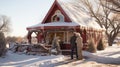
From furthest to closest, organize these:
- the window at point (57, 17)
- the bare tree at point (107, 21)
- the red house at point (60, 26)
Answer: the bare tree at point (107, 21)
the window at point (57, 17)
the red house at point (60, 26)

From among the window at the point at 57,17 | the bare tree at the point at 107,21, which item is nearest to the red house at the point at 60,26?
the window at the point at 57,17

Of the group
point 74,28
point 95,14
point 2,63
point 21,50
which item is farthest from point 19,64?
point 95,14

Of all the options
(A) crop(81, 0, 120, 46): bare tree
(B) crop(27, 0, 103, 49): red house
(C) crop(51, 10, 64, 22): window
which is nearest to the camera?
(B) crop(27, 0, 103, 49): red house

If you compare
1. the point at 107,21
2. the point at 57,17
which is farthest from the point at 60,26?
the point at 107,21

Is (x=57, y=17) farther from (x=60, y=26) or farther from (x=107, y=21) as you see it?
(x=107, y=21)

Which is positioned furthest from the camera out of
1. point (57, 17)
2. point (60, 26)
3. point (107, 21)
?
point (107, 21)

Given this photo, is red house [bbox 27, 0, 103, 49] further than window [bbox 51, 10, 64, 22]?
No

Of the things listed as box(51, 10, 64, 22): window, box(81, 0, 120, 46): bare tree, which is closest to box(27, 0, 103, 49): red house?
box(51, 10, 64, 22): window

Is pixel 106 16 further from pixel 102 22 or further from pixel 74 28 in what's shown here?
pixel 74 28

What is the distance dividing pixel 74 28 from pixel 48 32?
3.66 m

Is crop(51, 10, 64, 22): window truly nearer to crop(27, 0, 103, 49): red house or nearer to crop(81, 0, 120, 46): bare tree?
crop(27, 0, 103, 49): red house

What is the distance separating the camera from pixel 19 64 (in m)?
16.4

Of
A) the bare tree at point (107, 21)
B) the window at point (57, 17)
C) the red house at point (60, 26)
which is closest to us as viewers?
the red house at point (60, 26)

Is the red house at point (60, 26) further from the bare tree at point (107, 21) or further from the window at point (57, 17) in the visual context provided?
the bare tree at point (107, 21)
